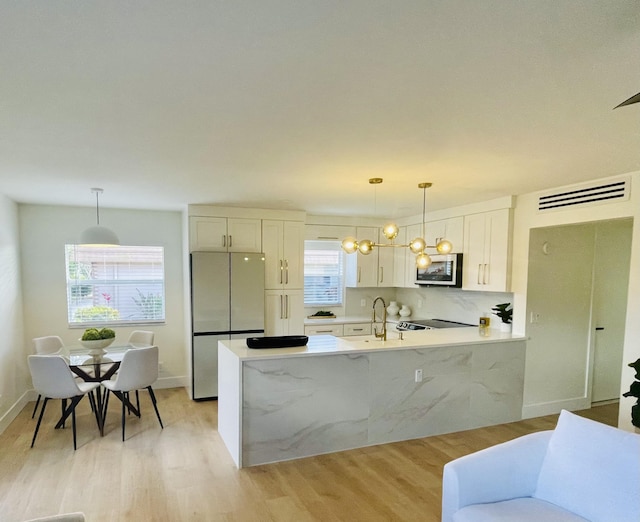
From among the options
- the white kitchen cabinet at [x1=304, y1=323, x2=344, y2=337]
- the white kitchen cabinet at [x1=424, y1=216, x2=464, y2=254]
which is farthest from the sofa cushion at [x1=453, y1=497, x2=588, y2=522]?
the white kitchen cabinet at [x1=304, y1=323, x2=344, y2=337]

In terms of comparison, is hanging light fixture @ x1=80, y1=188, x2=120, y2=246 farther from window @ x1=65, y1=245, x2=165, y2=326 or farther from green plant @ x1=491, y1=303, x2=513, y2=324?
green plant @ x1=491, y1=303, x2=513, y2=324

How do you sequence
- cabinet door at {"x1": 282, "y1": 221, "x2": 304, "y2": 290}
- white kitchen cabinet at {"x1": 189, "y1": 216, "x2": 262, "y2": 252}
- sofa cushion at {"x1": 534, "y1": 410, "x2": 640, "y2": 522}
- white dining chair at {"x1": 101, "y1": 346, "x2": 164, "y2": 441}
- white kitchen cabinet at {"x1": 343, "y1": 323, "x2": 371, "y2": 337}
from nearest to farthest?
sofa cushion at {"x1": 534, "y1": 410, "x2": 640, "y2": 522}, white dining chair at {"x1": 101, "y1": 346, "x2": 164, "y2": 441}, white kitchen cabinet at {"x1": 189, "y1": 216, "x2": 262, "y2": 252}, cabinet door at {"x1": 282, "y1": 221, "x2": 304, "y2": 290}, white kitchen cabinet at {"x1": 343, "y1": 323, "x2": 371, "y2": 337}

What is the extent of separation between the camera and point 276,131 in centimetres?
215

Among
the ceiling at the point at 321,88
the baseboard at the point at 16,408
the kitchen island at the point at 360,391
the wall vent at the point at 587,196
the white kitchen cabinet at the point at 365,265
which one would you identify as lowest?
the baseboard at the point at 16,408

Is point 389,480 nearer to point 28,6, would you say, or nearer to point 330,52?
point 330,52

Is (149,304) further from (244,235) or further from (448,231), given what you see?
(448,231)

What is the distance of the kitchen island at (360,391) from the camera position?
122 inches

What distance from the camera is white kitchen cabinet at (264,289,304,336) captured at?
5121 mm

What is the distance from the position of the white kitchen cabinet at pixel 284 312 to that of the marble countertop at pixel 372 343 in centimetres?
134

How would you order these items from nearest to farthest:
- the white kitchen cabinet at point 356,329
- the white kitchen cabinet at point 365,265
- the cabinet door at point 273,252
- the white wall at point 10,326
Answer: the white wall at point 10,326 < the cabinet door at point 273,252 < the white kitchen cabinet at point 356,329 < the white kitchen cabinet at point 365,265

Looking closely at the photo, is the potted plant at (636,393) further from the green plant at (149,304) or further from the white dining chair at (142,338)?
the green plant at (149,304)

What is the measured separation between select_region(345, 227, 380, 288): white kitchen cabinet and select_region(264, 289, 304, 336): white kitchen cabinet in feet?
3.38

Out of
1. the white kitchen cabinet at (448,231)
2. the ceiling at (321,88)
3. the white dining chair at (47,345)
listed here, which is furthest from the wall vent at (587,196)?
the white dining chair at (47,345)

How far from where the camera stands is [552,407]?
4262mm
